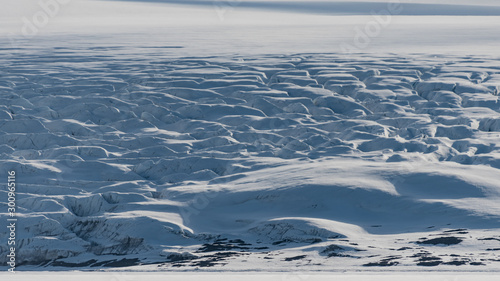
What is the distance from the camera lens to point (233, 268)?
3322 mm

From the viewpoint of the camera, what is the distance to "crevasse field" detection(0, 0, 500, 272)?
3619 mm

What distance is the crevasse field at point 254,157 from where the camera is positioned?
3619 mm

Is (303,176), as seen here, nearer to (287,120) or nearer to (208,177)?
(208,177)

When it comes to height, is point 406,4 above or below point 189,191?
above

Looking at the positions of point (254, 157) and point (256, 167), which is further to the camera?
point (254, 157)

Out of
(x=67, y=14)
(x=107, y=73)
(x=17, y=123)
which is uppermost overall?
(x=67, y=14)

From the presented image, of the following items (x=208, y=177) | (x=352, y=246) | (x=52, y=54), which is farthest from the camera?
(x=52, y=54)

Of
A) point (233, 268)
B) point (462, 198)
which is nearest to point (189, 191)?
point (233, 268)

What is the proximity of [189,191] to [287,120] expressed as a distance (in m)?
2.00

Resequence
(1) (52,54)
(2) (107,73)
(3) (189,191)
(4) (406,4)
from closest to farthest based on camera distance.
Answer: (3) (189,191) → (2) (107,73) → (1) (52,54) → (4) (406,4)

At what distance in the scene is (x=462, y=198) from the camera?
412 centimetres

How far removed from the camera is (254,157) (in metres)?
5.15

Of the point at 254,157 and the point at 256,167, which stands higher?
the point at 254,157

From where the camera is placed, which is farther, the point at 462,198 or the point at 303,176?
the point at 303,176
